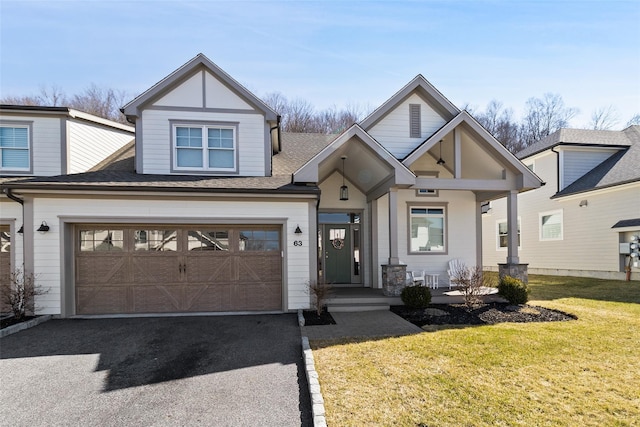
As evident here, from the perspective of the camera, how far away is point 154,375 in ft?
16.0

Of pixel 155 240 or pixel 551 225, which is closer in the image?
pixel 155 240

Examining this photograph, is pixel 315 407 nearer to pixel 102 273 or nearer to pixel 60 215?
pixel 102 273

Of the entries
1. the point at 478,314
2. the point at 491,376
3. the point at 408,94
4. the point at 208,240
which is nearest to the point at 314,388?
the point at 491,376

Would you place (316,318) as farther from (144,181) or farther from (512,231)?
(512,231)

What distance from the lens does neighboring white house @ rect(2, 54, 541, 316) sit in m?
8.23

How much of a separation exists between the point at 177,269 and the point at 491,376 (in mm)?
7195

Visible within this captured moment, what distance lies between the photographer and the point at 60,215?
8055 mm

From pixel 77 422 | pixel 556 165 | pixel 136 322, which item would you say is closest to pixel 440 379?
pixel 77 422

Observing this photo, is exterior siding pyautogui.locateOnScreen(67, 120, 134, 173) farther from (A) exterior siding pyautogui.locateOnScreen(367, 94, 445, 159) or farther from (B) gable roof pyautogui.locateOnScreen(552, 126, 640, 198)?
(B) gable roof pyautogui.locateOnScreen(552, 126, 640, 198)

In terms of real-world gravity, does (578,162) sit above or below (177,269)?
above

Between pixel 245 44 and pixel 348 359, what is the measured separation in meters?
8.43

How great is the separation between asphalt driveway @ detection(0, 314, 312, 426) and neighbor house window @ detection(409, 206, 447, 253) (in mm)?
5643

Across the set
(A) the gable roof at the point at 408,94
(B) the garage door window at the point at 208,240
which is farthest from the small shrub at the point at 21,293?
(A) the gable roof at the point at 408,94

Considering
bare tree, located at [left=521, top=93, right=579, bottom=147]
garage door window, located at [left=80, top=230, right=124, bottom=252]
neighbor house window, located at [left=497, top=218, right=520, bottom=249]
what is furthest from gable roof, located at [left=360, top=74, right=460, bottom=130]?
bare tree, located at [left=521, top=93, right=579, bottom=147]
